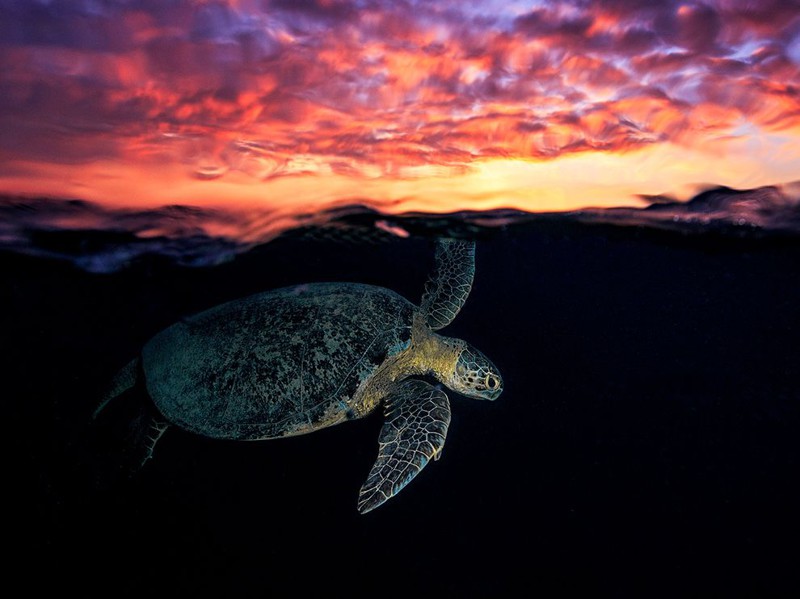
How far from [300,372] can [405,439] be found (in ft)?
5.34

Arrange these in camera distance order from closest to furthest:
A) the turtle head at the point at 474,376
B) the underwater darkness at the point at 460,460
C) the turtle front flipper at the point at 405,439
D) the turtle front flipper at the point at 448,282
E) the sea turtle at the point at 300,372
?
the turtle front flipper at the point at 405,439 < the sea turtle at the point at 300,372 < the turtle head at the point at 474,376 < the turtle front flipper at the point at 448,282 < the underwater darkness at the point at 460,460

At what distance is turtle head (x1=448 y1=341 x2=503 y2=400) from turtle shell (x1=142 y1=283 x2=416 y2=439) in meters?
1.17

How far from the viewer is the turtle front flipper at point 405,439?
3973 millimetres

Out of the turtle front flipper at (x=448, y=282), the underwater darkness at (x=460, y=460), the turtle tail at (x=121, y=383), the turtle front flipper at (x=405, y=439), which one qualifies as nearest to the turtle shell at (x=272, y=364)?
the turtle front flipper at (x=405, y=439)

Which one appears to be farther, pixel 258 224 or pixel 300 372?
pixel 258 224

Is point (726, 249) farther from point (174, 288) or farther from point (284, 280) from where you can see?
point (174, 288)

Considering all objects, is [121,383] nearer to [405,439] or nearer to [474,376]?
[405,439]

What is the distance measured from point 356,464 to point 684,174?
7.90 metres

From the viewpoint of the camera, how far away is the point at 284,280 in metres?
8.23

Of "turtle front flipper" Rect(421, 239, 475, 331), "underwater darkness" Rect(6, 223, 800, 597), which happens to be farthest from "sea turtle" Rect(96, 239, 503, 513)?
"underwater darkness" Rect(6, 223, 800, 597)

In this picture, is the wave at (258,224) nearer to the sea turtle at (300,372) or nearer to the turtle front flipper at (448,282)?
the turtle front flipper at (448,282)

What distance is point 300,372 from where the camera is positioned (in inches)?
189

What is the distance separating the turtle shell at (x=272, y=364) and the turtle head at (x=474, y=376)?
117 cm

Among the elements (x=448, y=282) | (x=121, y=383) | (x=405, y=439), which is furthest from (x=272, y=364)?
(x=448, y=282)
